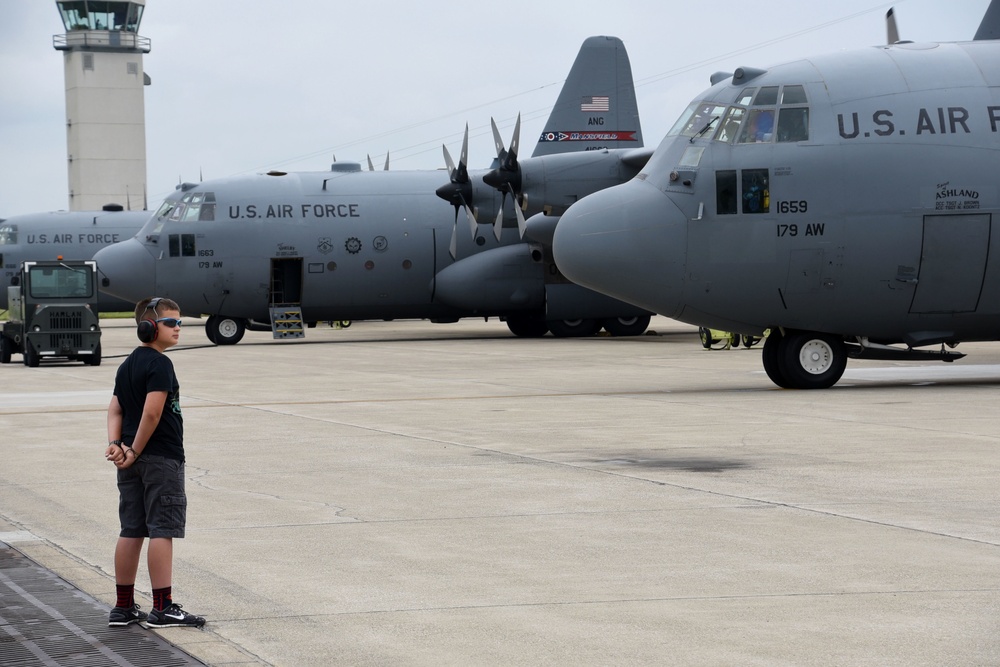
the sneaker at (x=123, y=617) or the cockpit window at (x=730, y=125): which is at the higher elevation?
the cockpit window at (x=730, y=125)

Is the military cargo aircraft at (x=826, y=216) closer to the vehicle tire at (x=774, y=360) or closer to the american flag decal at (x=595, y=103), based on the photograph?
the vehicle tire at (x=774, y=360)

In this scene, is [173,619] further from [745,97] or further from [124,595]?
[745,97]

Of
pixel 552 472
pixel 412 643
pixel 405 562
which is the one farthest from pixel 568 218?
pixel 412 643

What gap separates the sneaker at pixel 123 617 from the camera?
6.89 metres

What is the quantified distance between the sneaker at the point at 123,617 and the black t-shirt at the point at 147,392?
2.70 ft

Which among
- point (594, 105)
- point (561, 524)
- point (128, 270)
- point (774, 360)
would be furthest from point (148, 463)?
point (594, 105)

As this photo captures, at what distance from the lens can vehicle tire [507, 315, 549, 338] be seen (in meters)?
41.2

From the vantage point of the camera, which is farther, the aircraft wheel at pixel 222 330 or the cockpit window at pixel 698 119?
the aircraft wheel at pixel 222 330

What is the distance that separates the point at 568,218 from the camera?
2030 centimetres

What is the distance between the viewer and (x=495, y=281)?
38406mm

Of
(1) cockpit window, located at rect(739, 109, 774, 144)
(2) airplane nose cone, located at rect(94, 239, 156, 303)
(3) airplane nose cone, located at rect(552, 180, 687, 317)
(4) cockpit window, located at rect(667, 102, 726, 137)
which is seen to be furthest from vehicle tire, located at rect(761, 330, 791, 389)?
(2) airplane nose cone, located at rect(94, 239, 156, 303)

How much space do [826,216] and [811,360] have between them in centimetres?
218

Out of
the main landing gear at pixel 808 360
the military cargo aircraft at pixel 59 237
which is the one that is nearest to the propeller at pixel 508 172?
the main landing gear at pixel 808 360

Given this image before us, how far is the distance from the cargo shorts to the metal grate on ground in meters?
0.49
